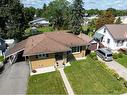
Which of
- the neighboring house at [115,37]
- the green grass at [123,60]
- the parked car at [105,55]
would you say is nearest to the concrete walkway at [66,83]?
the parked car at [105,55]

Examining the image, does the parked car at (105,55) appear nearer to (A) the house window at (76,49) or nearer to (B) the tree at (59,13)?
(A) the house window at (76,49)

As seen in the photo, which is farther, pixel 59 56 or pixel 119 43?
pixel 119 43

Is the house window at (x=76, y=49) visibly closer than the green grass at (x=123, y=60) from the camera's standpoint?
No

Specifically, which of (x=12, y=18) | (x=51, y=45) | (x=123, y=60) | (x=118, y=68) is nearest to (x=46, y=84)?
(x=51, y=45)

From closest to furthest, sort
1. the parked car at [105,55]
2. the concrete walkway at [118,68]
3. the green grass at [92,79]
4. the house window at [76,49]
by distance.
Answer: the green grass at [92,79] → the concrete walkway at [118,68] → the parked car at [105,55] → the house window at [76,49]

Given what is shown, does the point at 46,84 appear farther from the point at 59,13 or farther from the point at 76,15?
the point at 59,13

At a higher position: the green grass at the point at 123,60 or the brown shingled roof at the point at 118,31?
the brown shingled roof at the point at 118,31
